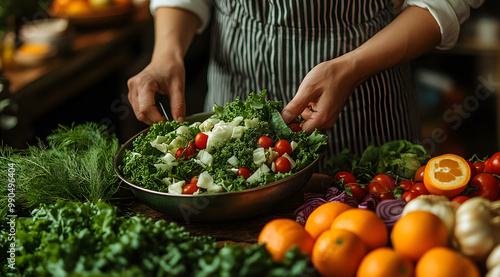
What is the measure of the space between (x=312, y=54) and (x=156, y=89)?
0.58 m

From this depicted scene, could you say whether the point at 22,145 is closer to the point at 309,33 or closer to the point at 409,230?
the point at 309,33

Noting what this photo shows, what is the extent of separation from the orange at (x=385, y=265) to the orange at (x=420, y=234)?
30mm

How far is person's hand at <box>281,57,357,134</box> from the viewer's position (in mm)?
1322

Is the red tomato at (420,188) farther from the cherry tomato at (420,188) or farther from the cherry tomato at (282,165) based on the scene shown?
the cherry tomato at (282,165)

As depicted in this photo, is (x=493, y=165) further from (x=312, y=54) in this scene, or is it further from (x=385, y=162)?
(x=312, y=54)

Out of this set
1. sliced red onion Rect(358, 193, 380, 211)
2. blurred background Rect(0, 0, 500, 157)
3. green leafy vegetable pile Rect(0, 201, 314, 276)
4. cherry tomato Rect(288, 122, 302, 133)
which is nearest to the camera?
green leafy vegetable pile Rect(0, 201, 314, 276)

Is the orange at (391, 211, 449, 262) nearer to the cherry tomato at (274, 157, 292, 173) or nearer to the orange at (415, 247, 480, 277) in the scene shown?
the orange at (415, 247, 480, 277)

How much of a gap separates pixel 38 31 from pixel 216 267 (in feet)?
7.96

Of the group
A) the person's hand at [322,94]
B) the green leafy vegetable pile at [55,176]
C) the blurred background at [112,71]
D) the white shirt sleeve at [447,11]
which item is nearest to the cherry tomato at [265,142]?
the person's hand at [322,94]

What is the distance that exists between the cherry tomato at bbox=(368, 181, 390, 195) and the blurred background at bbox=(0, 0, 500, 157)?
132cm

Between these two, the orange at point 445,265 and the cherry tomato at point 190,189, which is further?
the cherry tomato at point 190,189

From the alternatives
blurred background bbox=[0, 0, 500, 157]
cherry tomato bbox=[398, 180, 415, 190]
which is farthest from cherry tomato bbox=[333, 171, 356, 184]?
blurred background bbox=[0, 0, 500, 157]

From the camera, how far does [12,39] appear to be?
98.7 inches

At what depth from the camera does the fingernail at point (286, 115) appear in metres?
1.32
